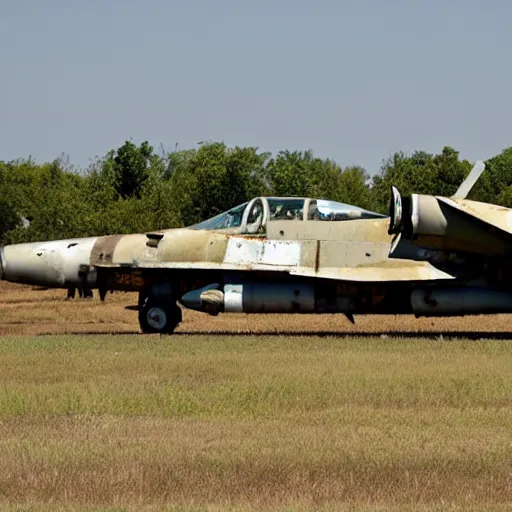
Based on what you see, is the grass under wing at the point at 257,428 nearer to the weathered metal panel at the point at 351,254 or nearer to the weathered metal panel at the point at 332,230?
the weathered metal panel at the point at 351,254

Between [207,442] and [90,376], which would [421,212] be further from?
[207,442]

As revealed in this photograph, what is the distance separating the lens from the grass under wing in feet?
30.3

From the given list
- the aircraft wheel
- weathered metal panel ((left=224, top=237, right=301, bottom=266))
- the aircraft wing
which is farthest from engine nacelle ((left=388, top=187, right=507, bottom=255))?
the aircraft wheel

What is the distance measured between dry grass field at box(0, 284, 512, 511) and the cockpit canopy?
6.72 ft

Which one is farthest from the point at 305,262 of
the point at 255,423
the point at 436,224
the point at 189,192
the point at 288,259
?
the point at 189,192

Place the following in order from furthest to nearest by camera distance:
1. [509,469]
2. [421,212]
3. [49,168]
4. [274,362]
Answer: [49,168] < [421,212] < [274,362] < [509,469]

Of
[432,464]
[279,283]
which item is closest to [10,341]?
[279,283]

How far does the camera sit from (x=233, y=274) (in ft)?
74.1

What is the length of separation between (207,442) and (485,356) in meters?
8.18

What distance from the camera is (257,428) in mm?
11883

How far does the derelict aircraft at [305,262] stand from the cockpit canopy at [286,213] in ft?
0.06

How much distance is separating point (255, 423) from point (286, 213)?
34.8 ft

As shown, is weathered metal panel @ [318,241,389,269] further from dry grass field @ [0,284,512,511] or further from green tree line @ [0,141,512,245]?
green tree line @ [0,141,512,245]

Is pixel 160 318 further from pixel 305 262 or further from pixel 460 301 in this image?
pixel 460 301
